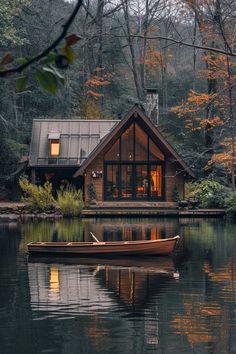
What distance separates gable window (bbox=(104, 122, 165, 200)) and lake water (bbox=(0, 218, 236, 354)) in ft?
44.8

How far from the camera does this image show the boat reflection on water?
11938 millimetres

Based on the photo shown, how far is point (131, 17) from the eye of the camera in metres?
47.9

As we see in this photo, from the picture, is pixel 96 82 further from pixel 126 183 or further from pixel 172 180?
pixel 172 180

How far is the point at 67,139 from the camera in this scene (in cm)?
3759

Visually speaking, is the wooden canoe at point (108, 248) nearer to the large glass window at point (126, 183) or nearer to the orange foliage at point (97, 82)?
the large glass window at point (126, 183)

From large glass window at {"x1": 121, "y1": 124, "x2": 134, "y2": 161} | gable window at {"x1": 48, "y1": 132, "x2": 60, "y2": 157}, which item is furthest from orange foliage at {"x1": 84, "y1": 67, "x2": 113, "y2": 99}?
large glass window at {"x1": 121, "y1": 124, "x2": 134, "y2": 161}

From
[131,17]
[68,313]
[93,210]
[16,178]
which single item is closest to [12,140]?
[16,178]

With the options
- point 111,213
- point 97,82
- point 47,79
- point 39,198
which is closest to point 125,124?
point 111,213

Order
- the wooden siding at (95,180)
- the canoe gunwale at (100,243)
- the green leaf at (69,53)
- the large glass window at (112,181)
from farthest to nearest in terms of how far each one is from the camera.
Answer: the large glass window at (112,181), the wooden siding at (95,180), the canoe gunwale at (100,243), the green leaf at (69,53)

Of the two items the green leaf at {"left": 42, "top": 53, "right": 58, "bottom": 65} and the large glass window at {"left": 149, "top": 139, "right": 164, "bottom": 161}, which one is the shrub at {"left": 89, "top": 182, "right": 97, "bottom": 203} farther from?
the green leaf at {"left": 42, "top": 53, "right": 58, "bottom": 65}

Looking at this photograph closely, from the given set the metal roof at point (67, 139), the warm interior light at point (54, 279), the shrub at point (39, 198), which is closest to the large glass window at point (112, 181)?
the metal roof at point (67, 139)

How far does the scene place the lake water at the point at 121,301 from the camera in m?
9.12

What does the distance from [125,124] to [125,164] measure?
8.14 ft

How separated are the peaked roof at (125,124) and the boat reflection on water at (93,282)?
51.1 ft
